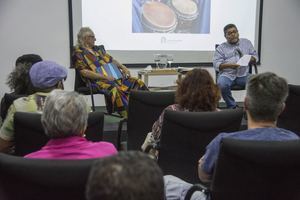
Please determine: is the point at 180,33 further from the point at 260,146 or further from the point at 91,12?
the point at 260,146

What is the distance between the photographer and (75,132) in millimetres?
1510

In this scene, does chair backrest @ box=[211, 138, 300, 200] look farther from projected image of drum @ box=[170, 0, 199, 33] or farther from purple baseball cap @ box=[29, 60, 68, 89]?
projected image of drum @ box=[170, 0, 199, 33]

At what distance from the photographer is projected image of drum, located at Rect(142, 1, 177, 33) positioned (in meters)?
5.71

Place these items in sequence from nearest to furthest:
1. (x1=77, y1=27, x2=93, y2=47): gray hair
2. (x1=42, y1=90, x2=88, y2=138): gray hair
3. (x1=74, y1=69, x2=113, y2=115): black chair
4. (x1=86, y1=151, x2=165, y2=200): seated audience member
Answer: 1. (x1=86, y1=151, x2=165, y2=200): seated audience member
2. (x1=42, y1=90, x2=88, y2=138): gray hair
3. (x1=74, y1=69, x2=113, y2=115): black chair
4. (x1=77, y1=27, x2=93, y2=47): gray hair

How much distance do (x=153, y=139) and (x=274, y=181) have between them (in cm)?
107

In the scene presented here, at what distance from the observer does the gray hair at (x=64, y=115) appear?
150 centimetres

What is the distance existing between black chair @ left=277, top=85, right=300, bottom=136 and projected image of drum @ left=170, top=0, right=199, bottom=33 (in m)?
2.95

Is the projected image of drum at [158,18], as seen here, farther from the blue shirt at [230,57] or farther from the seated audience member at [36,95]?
the seated audience member at [36,95]

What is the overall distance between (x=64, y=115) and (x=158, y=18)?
4.46 metres

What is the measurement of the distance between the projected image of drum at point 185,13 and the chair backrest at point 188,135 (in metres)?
3.96

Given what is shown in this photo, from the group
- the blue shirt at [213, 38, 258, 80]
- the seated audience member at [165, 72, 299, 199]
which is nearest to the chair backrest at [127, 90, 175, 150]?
the seated audience member at [165, 72, 299, 199]

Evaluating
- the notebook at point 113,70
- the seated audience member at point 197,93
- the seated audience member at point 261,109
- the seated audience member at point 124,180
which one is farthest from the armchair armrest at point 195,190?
the notebook at point 113,70

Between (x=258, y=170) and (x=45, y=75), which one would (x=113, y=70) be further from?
(x=258, y=170)

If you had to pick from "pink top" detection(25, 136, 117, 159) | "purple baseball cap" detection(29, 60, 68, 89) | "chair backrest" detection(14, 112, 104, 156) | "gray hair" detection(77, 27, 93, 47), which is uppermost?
"gray hair" detection(77, 27, 93, 47)
